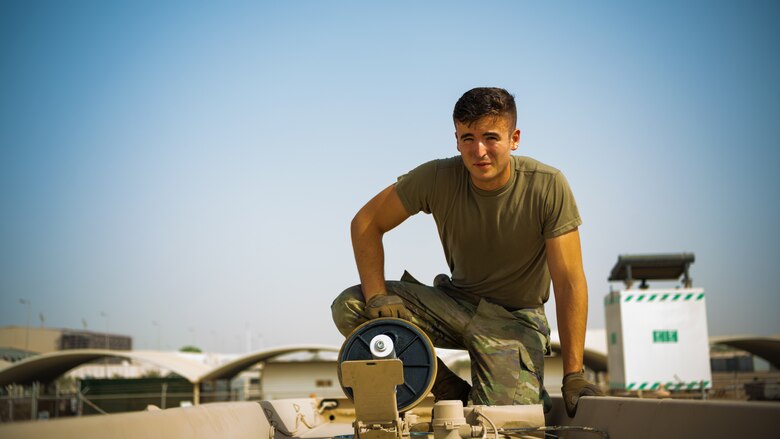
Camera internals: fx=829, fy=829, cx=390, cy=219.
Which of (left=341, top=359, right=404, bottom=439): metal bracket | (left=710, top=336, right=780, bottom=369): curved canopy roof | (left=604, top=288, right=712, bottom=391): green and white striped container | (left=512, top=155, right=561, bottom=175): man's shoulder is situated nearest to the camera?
(left=341, top=359, right=404, bottom=439): metal bracket

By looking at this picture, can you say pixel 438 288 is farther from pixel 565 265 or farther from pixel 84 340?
pixel 84 340

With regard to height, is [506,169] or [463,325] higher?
[506,169]

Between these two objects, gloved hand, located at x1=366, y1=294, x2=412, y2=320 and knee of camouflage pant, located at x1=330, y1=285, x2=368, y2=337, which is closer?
gloved hand, located at x1=366, y1=294, x2=412, y2=320

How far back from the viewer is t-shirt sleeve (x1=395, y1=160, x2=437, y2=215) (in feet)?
14.1

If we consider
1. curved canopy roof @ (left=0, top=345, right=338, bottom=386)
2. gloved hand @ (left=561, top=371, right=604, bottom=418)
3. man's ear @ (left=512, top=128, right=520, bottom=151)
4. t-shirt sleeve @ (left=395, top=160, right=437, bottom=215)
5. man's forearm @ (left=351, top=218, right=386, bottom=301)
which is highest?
man's ear @ (left=512, top=128, right=520, bottom=151)

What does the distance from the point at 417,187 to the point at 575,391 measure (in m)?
1.30

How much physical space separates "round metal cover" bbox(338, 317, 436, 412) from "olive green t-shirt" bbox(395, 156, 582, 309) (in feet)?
2.59

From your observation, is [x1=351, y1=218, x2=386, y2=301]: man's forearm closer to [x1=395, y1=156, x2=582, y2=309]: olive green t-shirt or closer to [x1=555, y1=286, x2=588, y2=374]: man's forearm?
[x1=395, y1=156, x2=582, y2=309]: olive green t-shirt

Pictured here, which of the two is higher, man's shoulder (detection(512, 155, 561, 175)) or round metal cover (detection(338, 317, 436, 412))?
man's shoulder (detection(512, 155, 561, 175))

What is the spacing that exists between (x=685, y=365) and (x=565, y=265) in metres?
14.1

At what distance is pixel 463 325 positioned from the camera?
4246 mm

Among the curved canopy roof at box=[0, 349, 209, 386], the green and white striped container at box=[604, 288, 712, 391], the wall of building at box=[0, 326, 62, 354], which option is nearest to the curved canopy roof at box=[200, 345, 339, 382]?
the curved canopy roof at box=[0, 349, 209, 386]

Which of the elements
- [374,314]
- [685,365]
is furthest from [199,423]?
[685,365]

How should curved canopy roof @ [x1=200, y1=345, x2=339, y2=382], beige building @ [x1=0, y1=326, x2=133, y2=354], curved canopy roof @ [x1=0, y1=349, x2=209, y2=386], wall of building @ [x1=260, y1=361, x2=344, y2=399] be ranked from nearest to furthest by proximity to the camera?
curved canopy roof @ [x1=0, y1=349, x2=209, y2=386]
curved canopy roof @ [x1=200, y1=345, x2=339, y2=382]
wall of building @ [x1=260, y1=361, x2=344, y2=399]
beige building @ [x1=0, y1=326, x2=133, y2=354]
